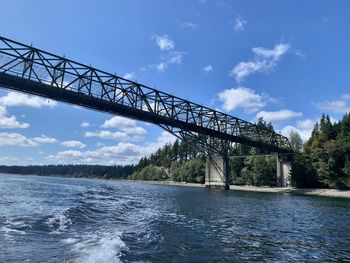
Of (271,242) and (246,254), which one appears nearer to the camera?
(246,254)

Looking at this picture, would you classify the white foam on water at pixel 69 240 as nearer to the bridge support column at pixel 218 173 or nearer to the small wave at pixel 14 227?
the small wave at pixel 14 227

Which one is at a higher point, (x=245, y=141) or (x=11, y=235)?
(x=245, y=141)

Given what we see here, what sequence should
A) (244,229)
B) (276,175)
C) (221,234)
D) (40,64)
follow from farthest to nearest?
(276,175) → (40,64) → (244,229) → (221,234)

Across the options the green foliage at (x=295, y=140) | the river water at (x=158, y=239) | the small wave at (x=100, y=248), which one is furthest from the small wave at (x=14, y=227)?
the green foliage at (x=295, y=140)

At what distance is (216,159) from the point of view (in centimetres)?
10012

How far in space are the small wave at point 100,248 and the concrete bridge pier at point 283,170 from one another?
91.6 m

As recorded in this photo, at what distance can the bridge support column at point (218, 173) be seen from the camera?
3839 inches

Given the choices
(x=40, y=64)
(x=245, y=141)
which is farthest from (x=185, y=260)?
(x=245, y=141)

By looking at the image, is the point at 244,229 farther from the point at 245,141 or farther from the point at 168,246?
the point at 245,141

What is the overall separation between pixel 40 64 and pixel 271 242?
51456 millimetres

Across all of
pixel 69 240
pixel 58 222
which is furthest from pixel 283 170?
pixel 69 240

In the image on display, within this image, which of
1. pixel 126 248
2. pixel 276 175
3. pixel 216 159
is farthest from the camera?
pixel 276 175

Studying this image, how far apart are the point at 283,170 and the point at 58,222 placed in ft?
306

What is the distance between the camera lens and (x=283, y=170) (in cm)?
10569
